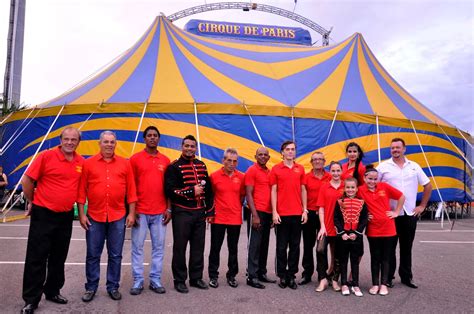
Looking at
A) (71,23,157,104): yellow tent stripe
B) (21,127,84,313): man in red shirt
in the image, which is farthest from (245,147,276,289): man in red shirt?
(71,23,157,104): yellow tent stripe

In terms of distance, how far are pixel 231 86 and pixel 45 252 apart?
20.8ft

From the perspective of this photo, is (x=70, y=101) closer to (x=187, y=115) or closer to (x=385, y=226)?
(x=187, y=115)

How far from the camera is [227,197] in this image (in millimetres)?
3816

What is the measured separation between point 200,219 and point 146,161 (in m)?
0.75

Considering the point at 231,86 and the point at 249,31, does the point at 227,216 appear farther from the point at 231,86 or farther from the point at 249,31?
the point at 249,31

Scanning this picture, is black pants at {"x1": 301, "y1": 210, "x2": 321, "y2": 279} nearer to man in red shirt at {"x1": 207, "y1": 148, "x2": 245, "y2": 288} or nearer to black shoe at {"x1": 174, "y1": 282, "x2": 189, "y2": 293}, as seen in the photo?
man in red shirt at {"x1": 207, "y1": 148, "x2": 245, "y2": 288}

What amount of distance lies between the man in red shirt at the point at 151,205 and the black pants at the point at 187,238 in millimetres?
120

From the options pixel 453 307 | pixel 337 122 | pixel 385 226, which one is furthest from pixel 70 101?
pixel 453 307

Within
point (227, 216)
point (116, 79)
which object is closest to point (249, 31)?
point (116, 79)

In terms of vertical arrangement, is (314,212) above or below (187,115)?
below

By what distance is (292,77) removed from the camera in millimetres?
9562

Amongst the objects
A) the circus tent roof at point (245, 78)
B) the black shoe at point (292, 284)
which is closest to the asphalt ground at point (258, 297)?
the black shoe at point (292, 284)

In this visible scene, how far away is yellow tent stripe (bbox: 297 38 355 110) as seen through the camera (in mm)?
8656

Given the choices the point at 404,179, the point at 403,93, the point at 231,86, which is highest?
the point at 403,93
